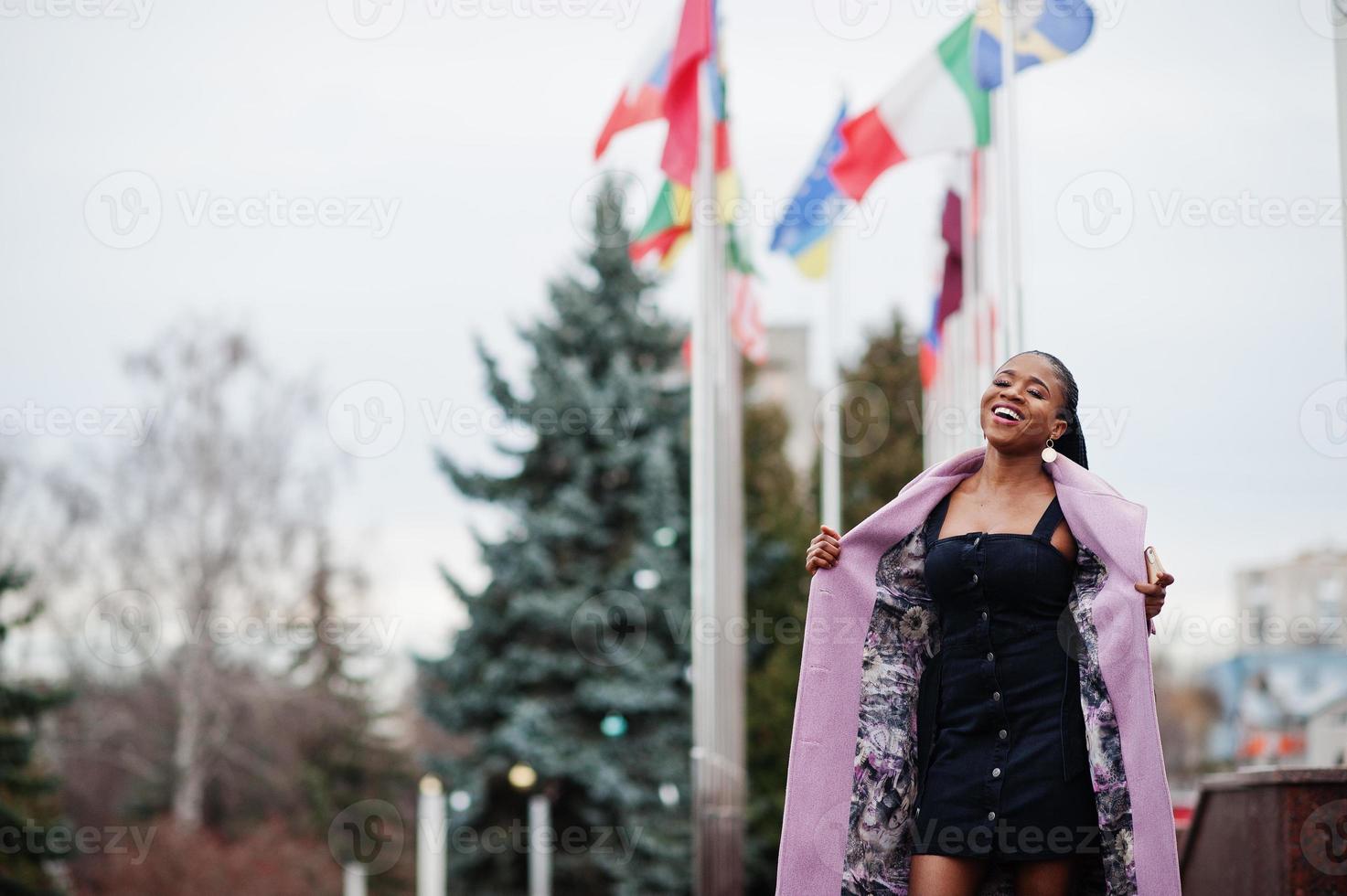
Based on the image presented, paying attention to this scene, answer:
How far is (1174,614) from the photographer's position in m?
40.3

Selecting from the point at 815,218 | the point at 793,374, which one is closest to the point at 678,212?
the point at 815,218

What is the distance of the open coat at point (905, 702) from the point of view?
412 centimetres

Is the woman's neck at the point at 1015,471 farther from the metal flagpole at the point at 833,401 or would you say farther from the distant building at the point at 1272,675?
the distant building at the point at 1272,675

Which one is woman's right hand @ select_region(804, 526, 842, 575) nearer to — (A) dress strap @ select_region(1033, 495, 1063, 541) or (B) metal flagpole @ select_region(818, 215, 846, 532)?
(A) dress strap @ select_region(1033, 495, 1063, 541)

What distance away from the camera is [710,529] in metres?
14.4

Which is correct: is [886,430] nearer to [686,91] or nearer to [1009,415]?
[686,91]

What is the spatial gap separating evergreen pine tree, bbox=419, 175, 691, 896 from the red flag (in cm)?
815

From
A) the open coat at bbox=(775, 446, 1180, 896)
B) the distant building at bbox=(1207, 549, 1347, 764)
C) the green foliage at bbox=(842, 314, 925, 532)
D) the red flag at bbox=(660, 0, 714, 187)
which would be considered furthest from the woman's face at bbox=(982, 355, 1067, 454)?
the distant building at bbox=(1207, 549, 1347, 764)

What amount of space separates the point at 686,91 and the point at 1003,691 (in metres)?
10.5

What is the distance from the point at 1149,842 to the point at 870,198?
9526mm

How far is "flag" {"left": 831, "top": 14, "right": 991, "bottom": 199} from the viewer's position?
12.3 metres

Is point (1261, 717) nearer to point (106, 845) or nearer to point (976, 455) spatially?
point (106, 845)

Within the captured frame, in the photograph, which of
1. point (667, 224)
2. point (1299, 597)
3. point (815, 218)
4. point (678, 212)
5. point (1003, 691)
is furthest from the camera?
point (1299, 597)

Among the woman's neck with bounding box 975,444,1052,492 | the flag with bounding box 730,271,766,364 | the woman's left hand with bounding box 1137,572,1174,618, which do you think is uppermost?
the flag with bounding box 730,271,766,364
